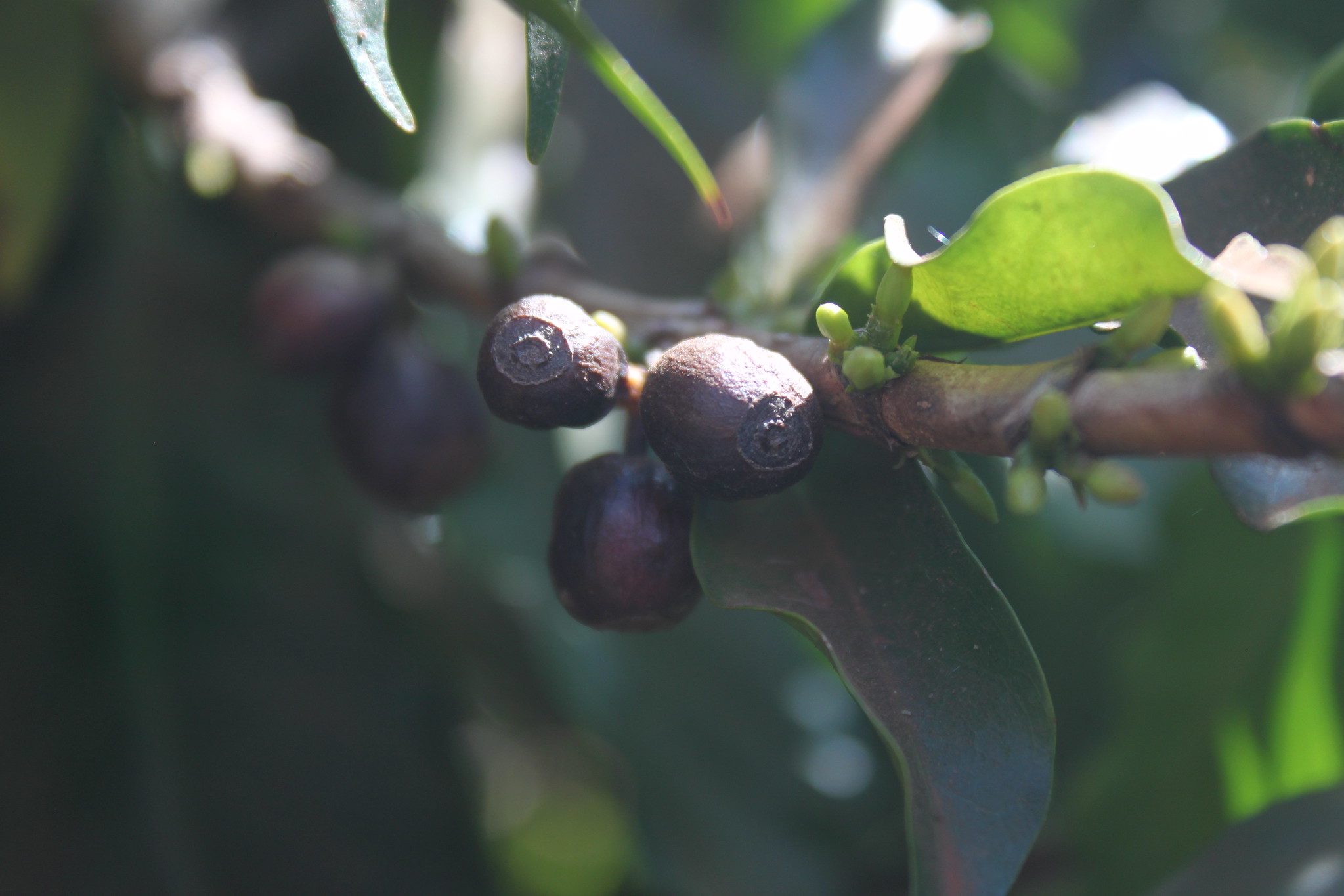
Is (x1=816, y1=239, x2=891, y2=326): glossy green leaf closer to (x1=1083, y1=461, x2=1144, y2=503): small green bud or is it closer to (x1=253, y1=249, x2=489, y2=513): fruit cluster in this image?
(x1=1083, y1=461, x2=1144, y2=503): small green bud

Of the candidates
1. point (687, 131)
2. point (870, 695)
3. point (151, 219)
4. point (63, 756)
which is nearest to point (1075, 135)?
point (687, 131)

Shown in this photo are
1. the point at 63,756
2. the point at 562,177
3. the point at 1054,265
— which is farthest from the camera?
the point at 562,177

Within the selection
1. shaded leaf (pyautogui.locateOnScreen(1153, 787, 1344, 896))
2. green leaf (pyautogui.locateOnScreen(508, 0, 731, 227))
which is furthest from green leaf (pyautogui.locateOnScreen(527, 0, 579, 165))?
shaded leaf (pyautogui.locateOnScreen(1153, 787, 1344, 896))

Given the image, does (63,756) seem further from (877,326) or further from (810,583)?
(877,326)

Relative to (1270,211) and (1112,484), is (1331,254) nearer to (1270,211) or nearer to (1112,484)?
(1112,484)

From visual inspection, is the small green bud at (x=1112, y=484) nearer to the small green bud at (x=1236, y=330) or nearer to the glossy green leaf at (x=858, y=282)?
the small green bud at (x=1236, y=330)

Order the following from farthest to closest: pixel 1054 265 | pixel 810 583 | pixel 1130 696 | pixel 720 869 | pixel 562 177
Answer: pixel 562 177, pixel 720 869, pixel 1130 696, pixel 810 583, pixel 1054 265

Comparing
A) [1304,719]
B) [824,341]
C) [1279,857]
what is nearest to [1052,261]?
[824,341]

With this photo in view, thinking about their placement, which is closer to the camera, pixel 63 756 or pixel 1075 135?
pixel 63 756
